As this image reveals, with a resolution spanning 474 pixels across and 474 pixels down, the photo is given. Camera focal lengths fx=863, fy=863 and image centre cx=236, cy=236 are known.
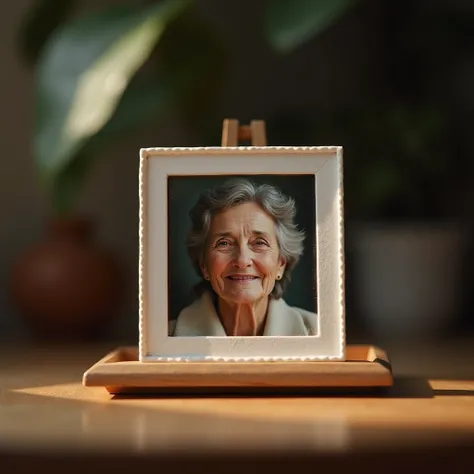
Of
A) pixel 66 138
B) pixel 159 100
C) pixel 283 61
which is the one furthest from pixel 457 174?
pixel 66 138

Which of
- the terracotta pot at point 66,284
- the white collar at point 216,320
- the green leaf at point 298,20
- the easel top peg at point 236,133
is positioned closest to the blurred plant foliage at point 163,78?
the green leaf at point 298,20

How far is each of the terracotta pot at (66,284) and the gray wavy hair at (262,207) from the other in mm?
632

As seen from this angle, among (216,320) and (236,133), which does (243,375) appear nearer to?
(216,320)

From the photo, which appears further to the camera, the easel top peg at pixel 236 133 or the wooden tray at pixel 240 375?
the easel top peg at pixel 236 133

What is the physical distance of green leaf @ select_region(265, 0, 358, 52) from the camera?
126 cm

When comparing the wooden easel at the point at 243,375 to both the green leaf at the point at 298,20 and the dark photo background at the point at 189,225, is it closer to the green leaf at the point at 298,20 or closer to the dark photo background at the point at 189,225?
the dark photo background at the point at 189,225

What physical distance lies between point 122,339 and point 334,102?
2.36ft

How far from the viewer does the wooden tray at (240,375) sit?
825 millimetres

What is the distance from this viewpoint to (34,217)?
1.69 m

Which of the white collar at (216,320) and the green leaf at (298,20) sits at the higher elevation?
the green leaf at (298,20)

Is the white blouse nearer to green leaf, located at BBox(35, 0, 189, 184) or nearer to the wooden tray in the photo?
the wooden tray

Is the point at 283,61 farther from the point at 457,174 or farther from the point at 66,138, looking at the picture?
the point at 66,138

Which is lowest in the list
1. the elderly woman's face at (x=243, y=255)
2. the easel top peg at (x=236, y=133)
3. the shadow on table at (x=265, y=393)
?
the shadow on table at (x=265, y=393)

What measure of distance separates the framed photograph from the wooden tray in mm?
17
